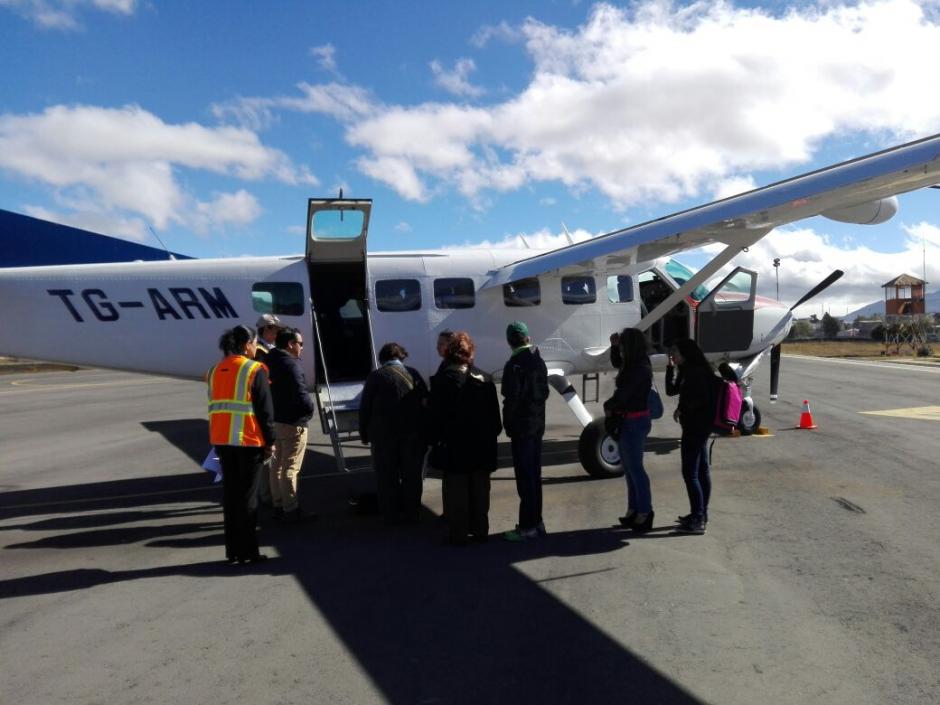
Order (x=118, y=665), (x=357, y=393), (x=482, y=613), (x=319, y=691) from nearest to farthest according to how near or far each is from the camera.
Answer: (x=319, y=691) → (x=118, y=665) → (x=482, y=613) → (x=357, y=393)

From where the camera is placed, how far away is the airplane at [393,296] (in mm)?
8500

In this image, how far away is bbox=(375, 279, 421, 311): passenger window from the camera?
9.41 metres

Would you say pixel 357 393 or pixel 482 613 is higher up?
pixel 357 393

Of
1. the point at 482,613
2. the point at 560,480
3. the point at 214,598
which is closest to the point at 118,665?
the point at 214,598

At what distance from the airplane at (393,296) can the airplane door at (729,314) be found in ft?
0.12

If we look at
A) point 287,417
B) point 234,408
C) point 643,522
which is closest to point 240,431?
point 234,408

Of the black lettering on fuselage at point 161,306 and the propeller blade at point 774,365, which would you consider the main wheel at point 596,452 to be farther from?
the black lettering on fuselage at point 161,306

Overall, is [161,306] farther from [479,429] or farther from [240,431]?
[479,429]

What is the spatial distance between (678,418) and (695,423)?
0.27 m

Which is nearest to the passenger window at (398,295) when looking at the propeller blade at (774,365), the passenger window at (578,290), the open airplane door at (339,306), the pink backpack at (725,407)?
the open airplane door at (339,306)

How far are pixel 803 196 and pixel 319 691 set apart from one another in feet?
22.0

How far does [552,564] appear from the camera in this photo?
554 centimetres

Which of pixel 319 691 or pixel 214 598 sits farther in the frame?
pixel 214 598

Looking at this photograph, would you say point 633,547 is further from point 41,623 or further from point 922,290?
point 922,290
